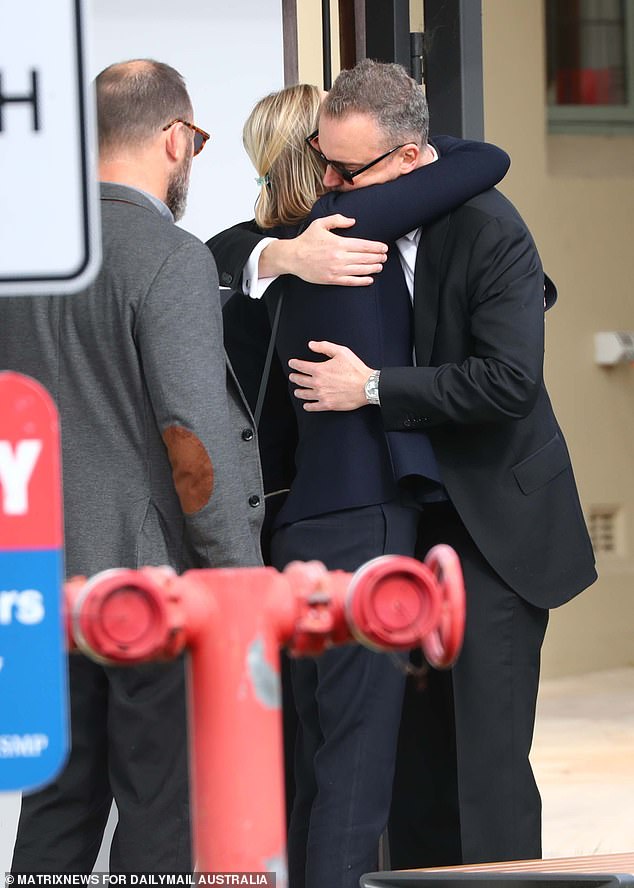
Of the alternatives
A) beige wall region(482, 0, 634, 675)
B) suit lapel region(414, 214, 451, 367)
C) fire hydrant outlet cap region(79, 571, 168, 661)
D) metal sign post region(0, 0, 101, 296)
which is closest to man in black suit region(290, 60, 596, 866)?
suit lapel region(414, 214, 451, 367)

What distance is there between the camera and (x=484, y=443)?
2461 mm

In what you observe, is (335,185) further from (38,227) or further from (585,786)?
(585,786)

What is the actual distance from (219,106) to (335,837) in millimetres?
1455

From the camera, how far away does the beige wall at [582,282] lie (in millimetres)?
7109

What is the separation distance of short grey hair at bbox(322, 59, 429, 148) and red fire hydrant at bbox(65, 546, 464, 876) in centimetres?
140

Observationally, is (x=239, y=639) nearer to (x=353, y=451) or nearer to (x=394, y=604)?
(x=394, y=604)

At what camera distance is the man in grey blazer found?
208 centimetres

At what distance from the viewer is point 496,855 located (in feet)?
8.09

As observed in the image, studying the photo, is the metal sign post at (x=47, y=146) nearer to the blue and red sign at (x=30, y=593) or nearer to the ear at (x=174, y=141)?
the blue and red sign at (x=30, y=593)

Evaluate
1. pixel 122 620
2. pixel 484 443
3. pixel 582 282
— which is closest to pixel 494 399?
pixel 484 443

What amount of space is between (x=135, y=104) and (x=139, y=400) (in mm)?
476

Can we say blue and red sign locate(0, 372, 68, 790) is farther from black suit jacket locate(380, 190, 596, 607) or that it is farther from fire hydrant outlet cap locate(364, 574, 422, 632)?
black suit jacket locate(380, 190, 596, 607)

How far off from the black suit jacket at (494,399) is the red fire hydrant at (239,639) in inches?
49.1

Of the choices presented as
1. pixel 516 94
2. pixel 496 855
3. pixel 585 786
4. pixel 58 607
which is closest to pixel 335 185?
pixel 496 855
